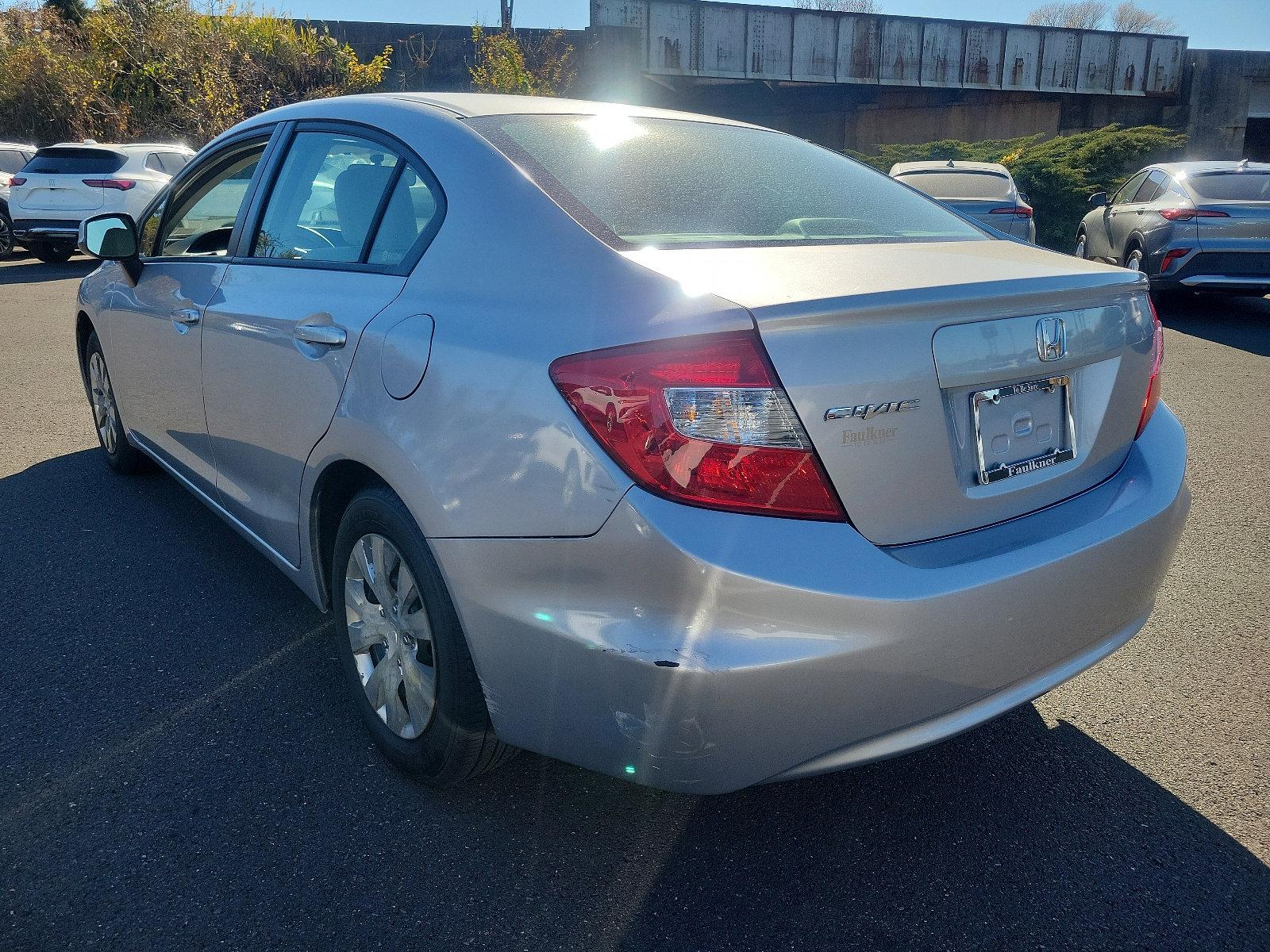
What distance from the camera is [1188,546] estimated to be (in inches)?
159

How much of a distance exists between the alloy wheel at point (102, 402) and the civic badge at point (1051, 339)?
12.9 ft

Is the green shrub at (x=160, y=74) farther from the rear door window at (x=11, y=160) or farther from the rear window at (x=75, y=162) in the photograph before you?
the rear window at (x=75, y=162)

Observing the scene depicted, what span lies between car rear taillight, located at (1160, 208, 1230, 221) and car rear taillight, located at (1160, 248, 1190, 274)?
0.29 metres

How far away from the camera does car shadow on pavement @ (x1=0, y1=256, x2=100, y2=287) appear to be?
13.2m

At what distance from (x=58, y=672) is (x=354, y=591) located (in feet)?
3.61

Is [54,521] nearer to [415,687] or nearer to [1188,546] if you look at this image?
[415,687]

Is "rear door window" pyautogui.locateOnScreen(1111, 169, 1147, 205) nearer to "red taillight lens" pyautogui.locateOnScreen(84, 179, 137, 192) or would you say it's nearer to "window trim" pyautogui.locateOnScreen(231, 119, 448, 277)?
"window trim" pyautogui.locateOnScreen(231, 119, 448, 277)

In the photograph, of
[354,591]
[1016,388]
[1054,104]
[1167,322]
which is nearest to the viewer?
[1016,388]

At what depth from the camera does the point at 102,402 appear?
4.77 metres

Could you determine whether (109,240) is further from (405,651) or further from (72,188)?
(72,188)

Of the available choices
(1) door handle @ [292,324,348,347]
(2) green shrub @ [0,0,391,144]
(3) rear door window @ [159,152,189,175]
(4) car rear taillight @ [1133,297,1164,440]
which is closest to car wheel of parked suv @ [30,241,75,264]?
(3) rear door window @ [159,152,189,175]

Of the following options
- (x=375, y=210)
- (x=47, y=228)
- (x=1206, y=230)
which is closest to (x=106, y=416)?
(x=375, y=210)

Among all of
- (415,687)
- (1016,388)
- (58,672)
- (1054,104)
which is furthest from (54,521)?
(1054,104)

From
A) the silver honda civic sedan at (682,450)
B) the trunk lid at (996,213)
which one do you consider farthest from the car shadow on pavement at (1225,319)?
the silver honda civic sedan at (682,450)
